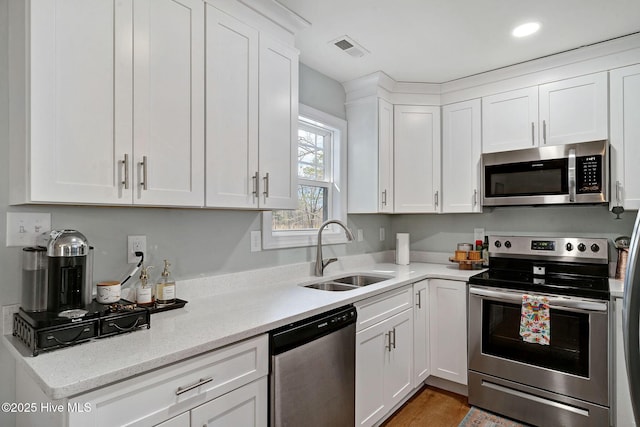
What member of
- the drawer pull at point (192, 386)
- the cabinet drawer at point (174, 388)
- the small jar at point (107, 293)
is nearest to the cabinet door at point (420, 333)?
the cabinet drawer at point (174, 388)

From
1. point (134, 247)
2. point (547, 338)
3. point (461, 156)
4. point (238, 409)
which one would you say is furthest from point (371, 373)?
point (461, 156)

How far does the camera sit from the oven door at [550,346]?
2082 mm

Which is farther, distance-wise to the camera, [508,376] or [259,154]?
[508,376]

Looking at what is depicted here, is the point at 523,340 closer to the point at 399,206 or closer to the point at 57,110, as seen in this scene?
the point at 399,206

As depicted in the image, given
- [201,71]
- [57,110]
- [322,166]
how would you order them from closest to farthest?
1. [57,110]
2. [201,71]
3. [322,166]

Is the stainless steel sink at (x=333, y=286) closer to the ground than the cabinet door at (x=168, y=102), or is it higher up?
closer to the ground

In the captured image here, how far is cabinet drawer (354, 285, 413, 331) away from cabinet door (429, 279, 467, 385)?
0.32 metres

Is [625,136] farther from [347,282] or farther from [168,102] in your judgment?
[168,102]

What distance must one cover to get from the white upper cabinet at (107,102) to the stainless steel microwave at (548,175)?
90.1 inches

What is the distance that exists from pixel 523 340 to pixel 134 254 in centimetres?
238

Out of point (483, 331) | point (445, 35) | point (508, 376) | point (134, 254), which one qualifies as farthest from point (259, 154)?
point (508, 376)

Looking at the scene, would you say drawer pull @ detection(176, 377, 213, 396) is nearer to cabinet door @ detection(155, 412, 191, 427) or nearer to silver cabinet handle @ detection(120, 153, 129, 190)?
cabinet door @ detection(155, 412, 191, 427)

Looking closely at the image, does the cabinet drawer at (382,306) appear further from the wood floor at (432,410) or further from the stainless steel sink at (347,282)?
the wood floor at (432,410)

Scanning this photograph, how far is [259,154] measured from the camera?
186cm
